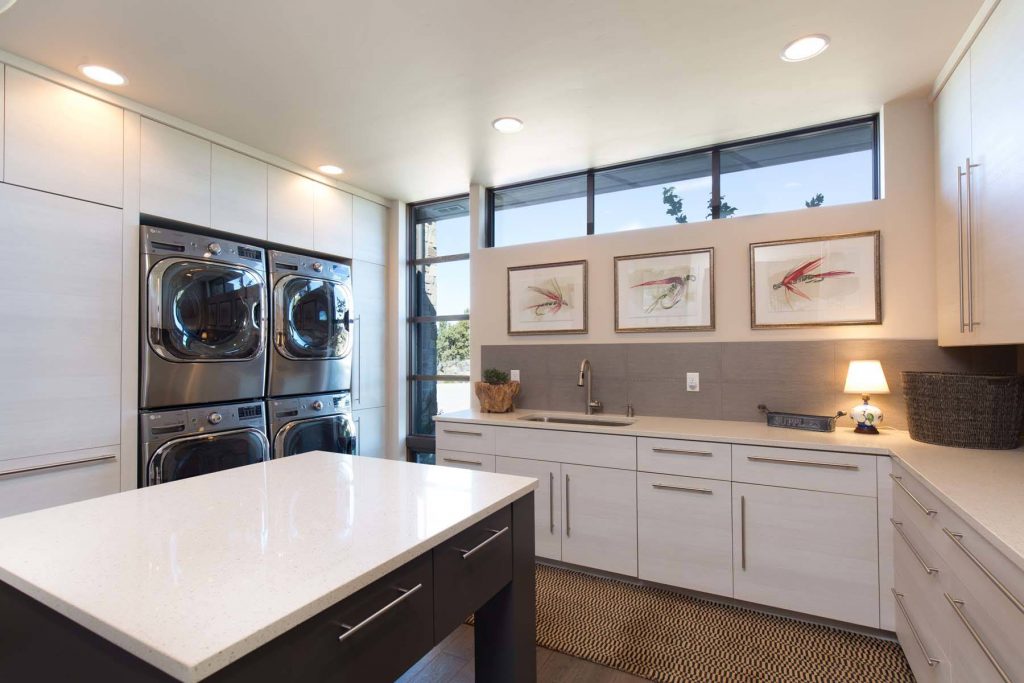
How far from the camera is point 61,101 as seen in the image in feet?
7.34

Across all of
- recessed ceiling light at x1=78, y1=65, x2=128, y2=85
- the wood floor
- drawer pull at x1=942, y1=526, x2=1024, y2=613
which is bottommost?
the wood floor

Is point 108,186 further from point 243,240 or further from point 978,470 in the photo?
point 978,470

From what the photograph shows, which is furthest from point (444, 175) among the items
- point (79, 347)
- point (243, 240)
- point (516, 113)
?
point (79, 347)

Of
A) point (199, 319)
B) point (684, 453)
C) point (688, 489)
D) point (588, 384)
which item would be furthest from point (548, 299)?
point (199, 319)

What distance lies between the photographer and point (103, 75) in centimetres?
224

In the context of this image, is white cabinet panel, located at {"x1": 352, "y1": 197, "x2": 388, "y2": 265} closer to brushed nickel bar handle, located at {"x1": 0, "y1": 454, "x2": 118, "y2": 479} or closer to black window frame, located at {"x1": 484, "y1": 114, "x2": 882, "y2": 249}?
black window frame, located at {"x1": 484, "y1": 114, "x2": 882, "y2": 249}

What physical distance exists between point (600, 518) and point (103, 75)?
3259 millimetres

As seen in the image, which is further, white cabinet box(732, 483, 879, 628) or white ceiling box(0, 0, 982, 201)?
white cabinet box(732, 483, 879, 628)

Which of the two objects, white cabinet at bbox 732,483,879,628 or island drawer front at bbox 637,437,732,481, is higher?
island drawer front at bbox 637,437,732,481

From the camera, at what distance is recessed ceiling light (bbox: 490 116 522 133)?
269 centimetres

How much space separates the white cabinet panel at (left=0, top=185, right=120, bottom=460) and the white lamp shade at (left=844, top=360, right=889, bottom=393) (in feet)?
11.9

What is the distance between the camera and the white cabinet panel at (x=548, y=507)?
8.98 feet

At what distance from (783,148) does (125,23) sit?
3289 millimetres

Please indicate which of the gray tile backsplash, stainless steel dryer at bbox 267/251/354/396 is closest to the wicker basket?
the gray tile backsplash
